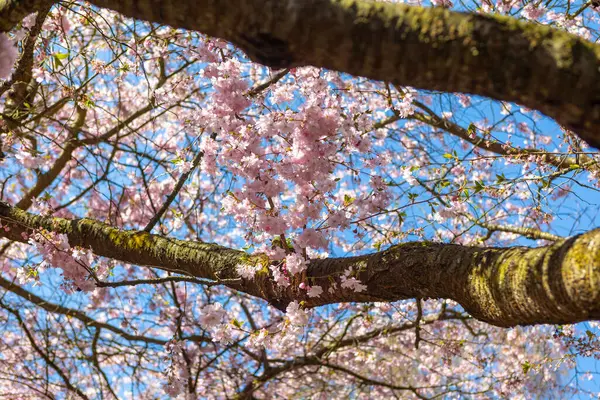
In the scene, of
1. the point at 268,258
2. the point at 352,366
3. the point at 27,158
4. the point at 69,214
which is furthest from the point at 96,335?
the point at 352,366

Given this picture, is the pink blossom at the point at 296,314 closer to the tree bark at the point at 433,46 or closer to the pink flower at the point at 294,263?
the pink flower at the point at 294,263

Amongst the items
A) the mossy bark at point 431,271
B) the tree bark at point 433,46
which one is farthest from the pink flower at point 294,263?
the tree bark at point 433,46

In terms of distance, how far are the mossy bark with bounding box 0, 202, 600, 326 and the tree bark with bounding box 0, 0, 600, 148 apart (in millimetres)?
411

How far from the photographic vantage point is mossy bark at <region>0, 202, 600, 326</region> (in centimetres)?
160

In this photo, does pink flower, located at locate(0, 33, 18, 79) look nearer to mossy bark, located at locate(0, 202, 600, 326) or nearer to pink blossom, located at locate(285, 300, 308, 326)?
mossy bark, located at locate(0, 202, 600, 326)

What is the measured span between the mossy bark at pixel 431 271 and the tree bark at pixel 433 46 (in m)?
0.41

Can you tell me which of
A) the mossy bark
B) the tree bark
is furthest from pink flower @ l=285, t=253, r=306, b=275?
the tree bark

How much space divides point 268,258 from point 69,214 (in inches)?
170

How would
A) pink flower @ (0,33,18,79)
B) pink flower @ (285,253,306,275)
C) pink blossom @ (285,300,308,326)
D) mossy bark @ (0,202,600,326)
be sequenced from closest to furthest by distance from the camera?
mossy bark @ (0,202,600,326), pink flower @ (0,33,18,79), pink flower @ (285,253,306,275), pink blossom @ (285,300,308,326)

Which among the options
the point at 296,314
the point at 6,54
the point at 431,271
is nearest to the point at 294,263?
the point at 296,314

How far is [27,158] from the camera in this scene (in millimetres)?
4203

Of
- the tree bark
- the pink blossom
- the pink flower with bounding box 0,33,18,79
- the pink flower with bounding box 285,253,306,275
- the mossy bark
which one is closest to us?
the tree bark

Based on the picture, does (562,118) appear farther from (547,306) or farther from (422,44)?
(547,306)

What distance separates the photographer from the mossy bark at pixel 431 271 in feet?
5.25
